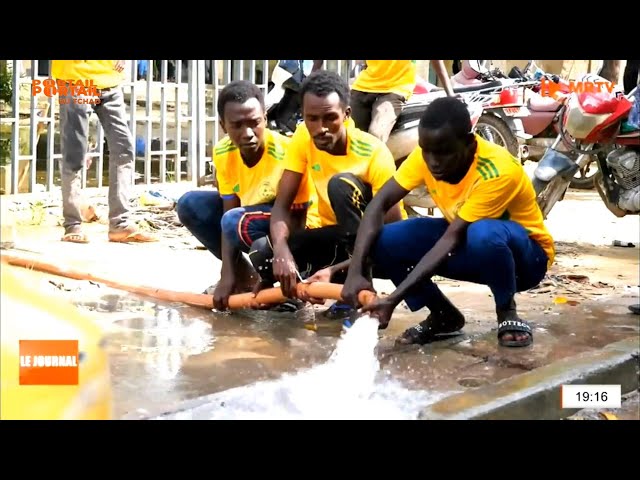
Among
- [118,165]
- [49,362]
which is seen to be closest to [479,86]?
[118,165]

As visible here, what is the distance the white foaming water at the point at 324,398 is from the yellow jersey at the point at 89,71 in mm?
1779

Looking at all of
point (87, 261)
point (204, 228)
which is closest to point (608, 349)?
point (204, 228)

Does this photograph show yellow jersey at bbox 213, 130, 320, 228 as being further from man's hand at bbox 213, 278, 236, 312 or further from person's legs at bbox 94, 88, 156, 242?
person's legs at bbox 94, 88, 156, 242

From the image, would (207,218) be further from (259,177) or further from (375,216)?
(375,216)

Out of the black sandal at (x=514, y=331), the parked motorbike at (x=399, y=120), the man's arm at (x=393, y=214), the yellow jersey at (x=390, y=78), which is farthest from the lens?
the parked motorbike at (x=399, y=120)

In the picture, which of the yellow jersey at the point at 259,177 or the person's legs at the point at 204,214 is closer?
the yellow jersey at the point at 259,177

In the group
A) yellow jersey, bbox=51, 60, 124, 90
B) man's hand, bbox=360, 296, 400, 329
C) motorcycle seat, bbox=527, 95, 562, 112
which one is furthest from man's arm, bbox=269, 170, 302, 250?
motorcycle seat, bbox=527, 95, 562, 112

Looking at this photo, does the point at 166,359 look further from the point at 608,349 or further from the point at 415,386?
the point at 608,349

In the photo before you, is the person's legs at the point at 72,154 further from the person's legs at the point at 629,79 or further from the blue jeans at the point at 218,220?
the person's legs at the point at 629,79

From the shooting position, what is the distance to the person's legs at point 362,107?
207 inches

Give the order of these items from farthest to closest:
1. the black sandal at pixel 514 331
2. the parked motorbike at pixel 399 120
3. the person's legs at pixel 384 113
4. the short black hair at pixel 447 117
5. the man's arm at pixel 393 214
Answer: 1. the parked motorbike at pixel 399 120
2. the person's legs at pixel 384 113
3. the man's arm at pixel 393 214
4. the black sandal at pixel 514 331
5. the short black hair at pixel 447 117

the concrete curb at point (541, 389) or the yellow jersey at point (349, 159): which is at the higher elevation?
the yellow jersey at point (349, 159)

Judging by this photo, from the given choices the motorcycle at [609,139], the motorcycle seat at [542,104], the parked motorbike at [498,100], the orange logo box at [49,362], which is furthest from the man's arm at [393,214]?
the parked motorbike at [498,100]

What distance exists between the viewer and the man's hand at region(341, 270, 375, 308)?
3.40 metres
